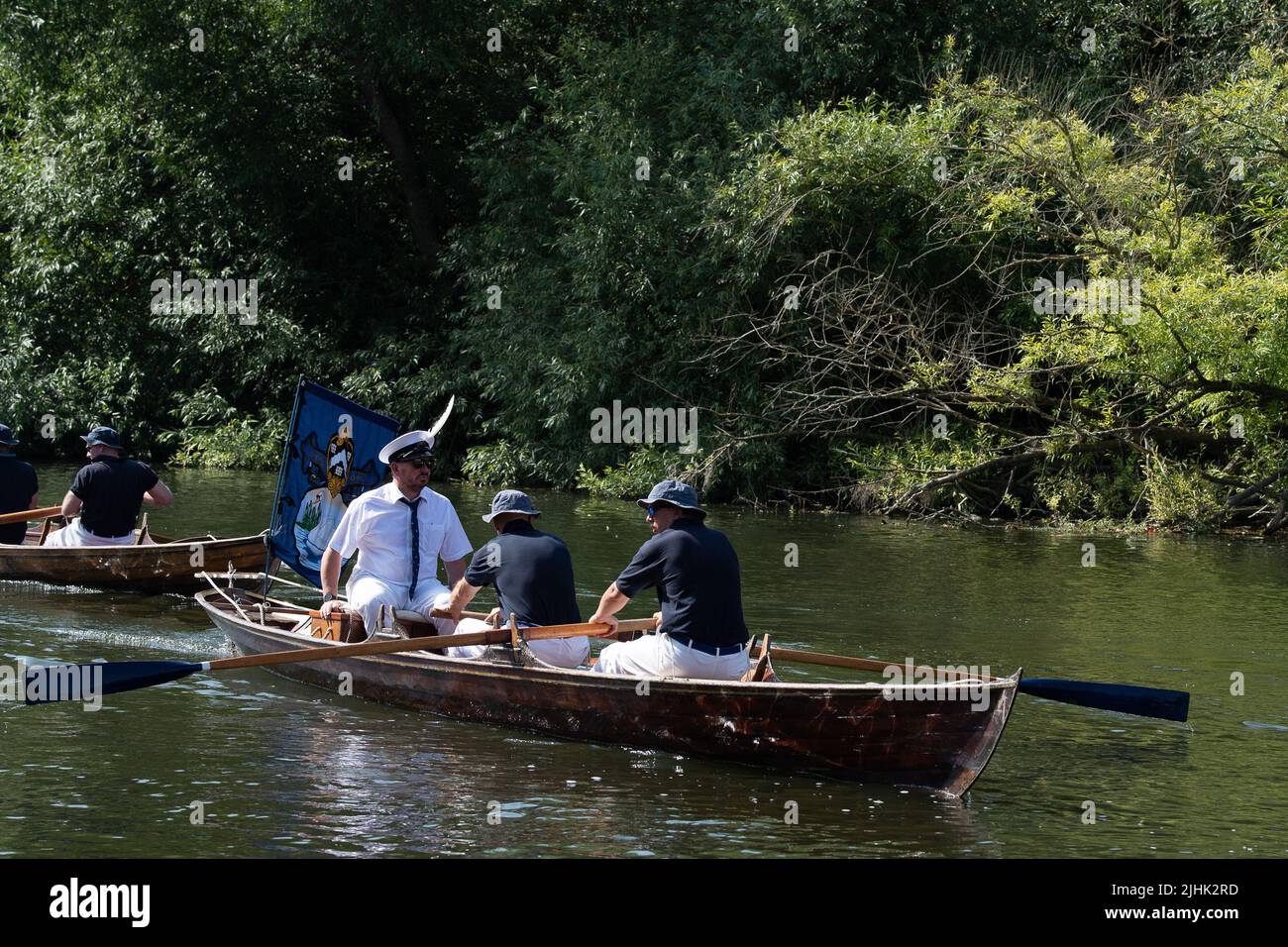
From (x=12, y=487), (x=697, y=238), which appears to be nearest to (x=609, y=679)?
(x=12, y=487)

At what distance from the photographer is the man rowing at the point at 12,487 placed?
1659cm

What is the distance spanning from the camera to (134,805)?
28.5 ft

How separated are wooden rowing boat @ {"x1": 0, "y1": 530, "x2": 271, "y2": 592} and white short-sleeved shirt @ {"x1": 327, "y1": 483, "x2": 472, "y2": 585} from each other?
4.39 m

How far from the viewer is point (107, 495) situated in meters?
15.8

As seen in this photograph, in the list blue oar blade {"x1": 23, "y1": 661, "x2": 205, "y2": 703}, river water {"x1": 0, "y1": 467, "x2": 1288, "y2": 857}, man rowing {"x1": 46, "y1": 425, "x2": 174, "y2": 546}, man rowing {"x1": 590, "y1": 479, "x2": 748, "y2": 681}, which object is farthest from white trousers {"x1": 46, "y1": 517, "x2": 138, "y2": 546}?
man rowing {"x1": 590, "y1": 479, "x2": 748, "y2": 681}

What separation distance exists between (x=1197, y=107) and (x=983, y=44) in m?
6.34

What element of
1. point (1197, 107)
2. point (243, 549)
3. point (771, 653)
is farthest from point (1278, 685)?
point (1197, 107)

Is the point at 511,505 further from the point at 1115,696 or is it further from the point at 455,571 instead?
the point at 1115,696

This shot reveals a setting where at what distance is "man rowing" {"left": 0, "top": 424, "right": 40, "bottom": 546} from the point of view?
54.4ft

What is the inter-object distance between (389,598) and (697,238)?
54.9 ft

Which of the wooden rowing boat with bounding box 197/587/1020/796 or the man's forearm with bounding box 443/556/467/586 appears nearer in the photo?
the wooden rowing boat with bounding box 197/587/1020/796

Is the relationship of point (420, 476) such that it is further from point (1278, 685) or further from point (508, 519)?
point (1278, 685)

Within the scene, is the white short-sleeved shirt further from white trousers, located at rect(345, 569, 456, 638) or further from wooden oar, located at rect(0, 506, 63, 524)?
wooden oar, located at rect(0, 506, 63, 524)
